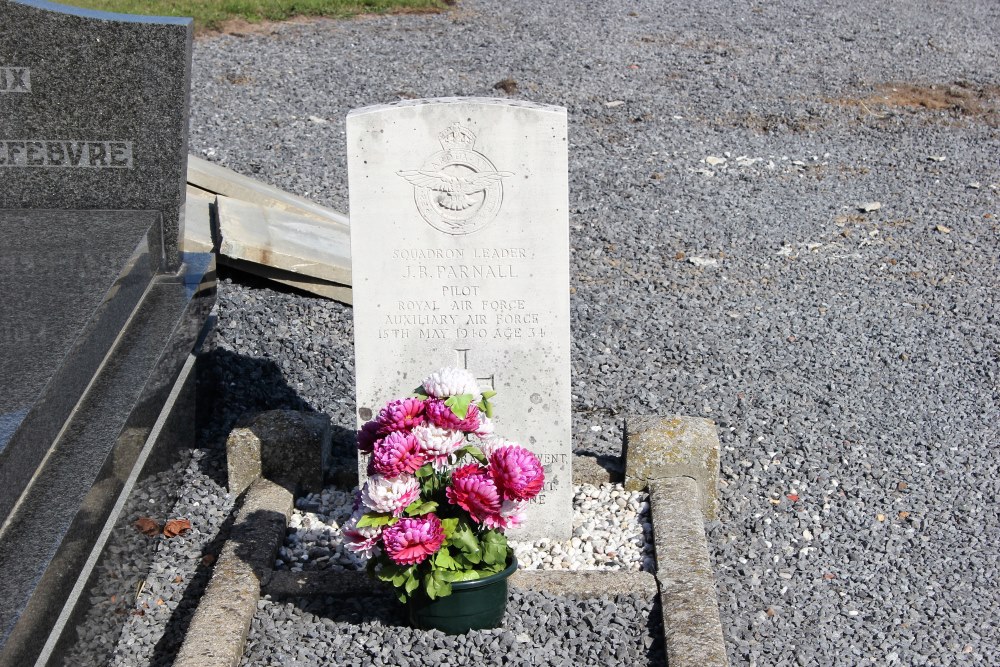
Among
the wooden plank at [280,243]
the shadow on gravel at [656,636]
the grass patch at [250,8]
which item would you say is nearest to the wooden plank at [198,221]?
the wooden plank at [280,243]

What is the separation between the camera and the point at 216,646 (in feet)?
11.6

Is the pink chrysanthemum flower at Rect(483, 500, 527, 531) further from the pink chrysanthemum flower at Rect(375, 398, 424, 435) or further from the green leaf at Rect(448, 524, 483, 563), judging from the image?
the pink chrysanthemum flower at Rect(375, 398, 424, 435)

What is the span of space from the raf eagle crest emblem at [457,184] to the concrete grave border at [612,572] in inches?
44.0

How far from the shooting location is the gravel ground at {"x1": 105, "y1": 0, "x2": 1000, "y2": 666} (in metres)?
4.32

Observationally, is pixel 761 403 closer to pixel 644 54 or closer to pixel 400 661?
pixel 400 661

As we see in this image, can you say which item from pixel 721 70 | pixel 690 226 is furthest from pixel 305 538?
pixel 721 70

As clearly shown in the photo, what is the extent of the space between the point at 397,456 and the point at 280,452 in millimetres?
1376

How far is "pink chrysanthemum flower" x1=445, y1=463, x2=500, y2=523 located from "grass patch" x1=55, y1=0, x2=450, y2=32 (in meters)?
10.8

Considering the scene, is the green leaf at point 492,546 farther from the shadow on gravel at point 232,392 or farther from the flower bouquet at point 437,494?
the shadow on gravel at point 232,392

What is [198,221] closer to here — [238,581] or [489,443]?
[238,581]

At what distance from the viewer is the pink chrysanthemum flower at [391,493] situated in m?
3.40

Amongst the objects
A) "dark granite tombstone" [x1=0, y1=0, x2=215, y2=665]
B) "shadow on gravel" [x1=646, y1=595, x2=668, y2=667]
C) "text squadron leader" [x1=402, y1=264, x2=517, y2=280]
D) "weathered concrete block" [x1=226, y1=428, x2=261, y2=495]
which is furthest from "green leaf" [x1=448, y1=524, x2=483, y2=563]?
"weathered concrete block" [x1=226, y1=428, x2=261, y2=495]

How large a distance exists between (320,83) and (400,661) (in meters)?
8.32

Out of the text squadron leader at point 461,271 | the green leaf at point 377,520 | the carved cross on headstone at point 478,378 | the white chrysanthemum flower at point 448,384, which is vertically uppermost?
the text squadron leader at point 461,271
